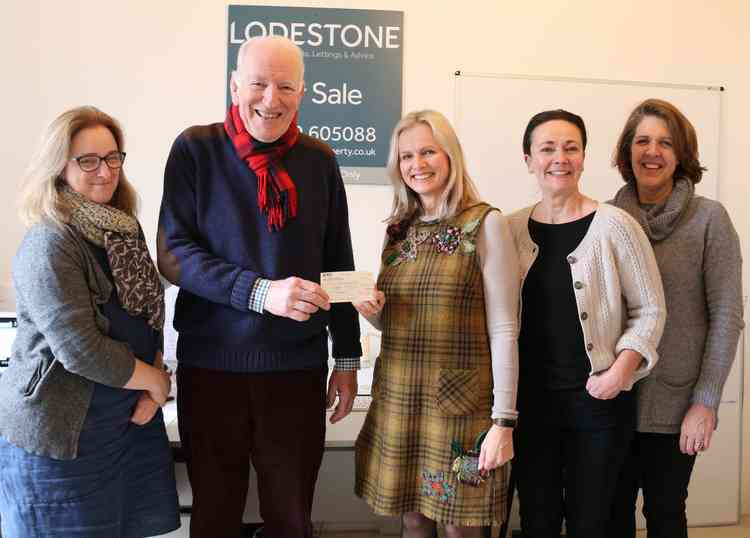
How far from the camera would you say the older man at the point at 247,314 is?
139 centimetres

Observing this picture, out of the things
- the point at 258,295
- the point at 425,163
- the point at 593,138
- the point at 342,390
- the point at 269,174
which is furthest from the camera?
the point at 593,138

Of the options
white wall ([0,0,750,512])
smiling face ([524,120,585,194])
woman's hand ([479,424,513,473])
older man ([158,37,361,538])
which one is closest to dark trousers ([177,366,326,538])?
older man ([158,37,361,538])

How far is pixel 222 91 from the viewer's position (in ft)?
9.02

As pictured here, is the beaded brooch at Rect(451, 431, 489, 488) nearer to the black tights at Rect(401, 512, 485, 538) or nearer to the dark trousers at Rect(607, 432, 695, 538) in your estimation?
the black tights at Rect(401, 512, 485, 538)

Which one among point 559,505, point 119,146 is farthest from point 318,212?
point 559,505

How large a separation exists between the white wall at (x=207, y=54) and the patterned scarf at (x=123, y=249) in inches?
59.2

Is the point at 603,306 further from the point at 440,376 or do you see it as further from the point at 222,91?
the point at 222,91

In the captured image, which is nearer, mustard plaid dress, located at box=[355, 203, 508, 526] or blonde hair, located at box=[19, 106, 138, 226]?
blonde hair, located at box=[19, 106, 138, 226]

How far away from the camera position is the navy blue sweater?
54.3 inches

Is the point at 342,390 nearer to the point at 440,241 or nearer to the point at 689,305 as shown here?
the point at 440,241

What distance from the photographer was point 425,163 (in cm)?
153

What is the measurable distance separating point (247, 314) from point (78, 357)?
0.38 meters

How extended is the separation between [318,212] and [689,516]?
2627 mm

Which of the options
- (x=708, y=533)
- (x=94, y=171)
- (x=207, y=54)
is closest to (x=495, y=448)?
(x=94, y=171)
